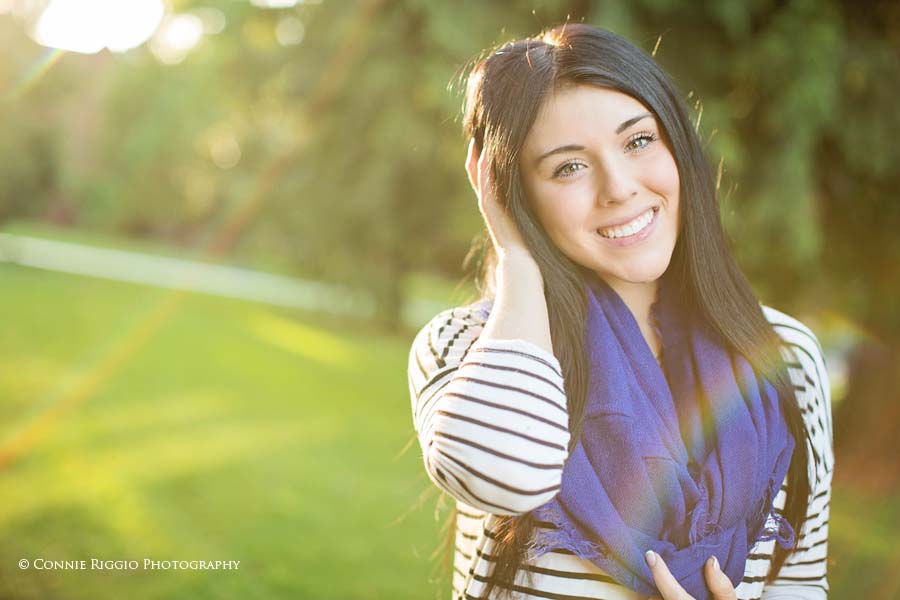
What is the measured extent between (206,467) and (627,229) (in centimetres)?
568

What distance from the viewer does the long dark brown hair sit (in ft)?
4.92

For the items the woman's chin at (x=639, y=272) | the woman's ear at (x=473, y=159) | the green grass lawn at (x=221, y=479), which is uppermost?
the green grass lawn at (x=221, y=479)

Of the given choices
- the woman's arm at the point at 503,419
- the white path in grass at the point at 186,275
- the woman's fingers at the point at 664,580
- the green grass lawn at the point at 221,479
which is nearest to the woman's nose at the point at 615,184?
the woman's arm at the point at 503,419

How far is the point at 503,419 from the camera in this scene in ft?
4.35

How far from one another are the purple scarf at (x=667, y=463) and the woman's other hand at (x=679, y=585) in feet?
0.05

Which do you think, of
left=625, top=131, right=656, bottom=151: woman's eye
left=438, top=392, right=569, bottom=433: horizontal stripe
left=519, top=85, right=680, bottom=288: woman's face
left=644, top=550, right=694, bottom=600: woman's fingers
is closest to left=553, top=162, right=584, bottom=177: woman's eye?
left=519, top=85, right=680, bottom=288: woman's face

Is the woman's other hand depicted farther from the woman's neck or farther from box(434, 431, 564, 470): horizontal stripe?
the woman's neck

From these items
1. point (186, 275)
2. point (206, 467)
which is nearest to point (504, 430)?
point (206, 467)

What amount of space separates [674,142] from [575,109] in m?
0.23

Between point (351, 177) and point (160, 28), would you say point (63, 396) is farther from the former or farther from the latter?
point (160, 28)

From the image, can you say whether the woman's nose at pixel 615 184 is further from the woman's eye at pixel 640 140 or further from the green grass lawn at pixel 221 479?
the green grass lawn at pixel 221 479

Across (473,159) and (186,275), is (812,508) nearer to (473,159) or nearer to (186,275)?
(473,159)

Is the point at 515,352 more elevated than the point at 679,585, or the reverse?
the point at 515,352

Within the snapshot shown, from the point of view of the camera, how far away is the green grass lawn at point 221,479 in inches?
182
